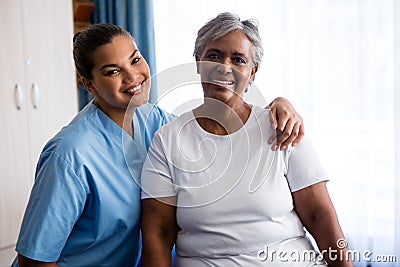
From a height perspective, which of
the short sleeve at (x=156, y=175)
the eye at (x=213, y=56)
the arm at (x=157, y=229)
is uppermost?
the eye at (x=213, y=56)

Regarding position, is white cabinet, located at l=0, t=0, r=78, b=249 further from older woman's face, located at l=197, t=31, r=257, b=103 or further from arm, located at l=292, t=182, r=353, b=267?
arm, located at l=292, t=182, r=353, b=267

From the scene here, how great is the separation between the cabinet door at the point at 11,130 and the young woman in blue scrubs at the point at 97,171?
4.27 ft

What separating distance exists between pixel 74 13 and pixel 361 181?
6.73 feet

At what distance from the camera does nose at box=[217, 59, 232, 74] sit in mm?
1318

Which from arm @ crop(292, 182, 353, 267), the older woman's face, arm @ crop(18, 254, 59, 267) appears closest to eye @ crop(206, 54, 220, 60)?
the older woman's face

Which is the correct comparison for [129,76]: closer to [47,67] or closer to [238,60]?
[238,60]

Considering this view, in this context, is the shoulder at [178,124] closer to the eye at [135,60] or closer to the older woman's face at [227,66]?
the older woman's face at [227,66]

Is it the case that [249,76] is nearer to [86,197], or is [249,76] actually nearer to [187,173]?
[187,173]

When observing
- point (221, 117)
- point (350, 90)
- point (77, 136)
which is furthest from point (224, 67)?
point (350, 90)

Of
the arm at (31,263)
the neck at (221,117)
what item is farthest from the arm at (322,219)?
the arm at (31,263)

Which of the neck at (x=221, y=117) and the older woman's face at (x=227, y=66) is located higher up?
the older woman's face at (x=227, y=66)

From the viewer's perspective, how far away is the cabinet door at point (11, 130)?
257 cm

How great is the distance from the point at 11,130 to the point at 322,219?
189 centimetres

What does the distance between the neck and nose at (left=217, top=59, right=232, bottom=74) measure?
0.10m
